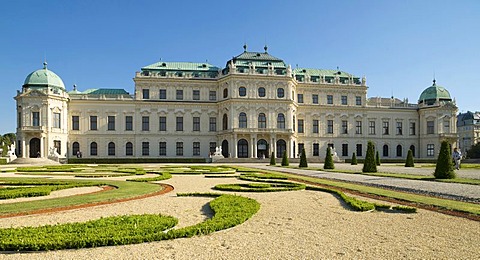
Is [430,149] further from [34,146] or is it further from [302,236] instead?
[302,236]

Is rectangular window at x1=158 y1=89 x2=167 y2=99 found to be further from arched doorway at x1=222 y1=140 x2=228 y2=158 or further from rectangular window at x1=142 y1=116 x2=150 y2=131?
arched doorway at x1=222 y1=140 x2=228 y2=158

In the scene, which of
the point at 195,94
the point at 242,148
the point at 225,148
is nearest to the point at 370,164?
the point at 242,148

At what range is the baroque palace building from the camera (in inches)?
2005

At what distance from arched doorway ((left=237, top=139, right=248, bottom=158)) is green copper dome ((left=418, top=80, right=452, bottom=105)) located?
101 ft

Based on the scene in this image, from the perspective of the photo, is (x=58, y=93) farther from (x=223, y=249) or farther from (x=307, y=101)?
(x=223, y=249)

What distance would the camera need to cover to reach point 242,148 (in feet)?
172

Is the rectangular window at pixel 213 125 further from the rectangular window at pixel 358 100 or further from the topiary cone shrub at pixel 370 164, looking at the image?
the topiary cone shrub at pixel 370 164

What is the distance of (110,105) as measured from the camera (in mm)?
53844

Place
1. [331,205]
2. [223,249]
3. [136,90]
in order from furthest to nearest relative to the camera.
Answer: [136,90], [331,205], [223,249]

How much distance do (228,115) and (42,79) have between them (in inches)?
1013

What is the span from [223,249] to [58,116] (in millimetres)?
51264

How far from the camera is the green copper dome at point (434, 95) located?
59469 millimetres

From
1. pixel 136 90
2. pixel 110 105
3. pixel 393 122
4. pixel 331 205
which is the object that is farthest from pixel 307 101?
pixel 331 205

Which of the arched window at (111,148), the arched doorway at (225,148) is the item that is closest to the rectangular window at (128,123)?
the arched window at (111,148)
